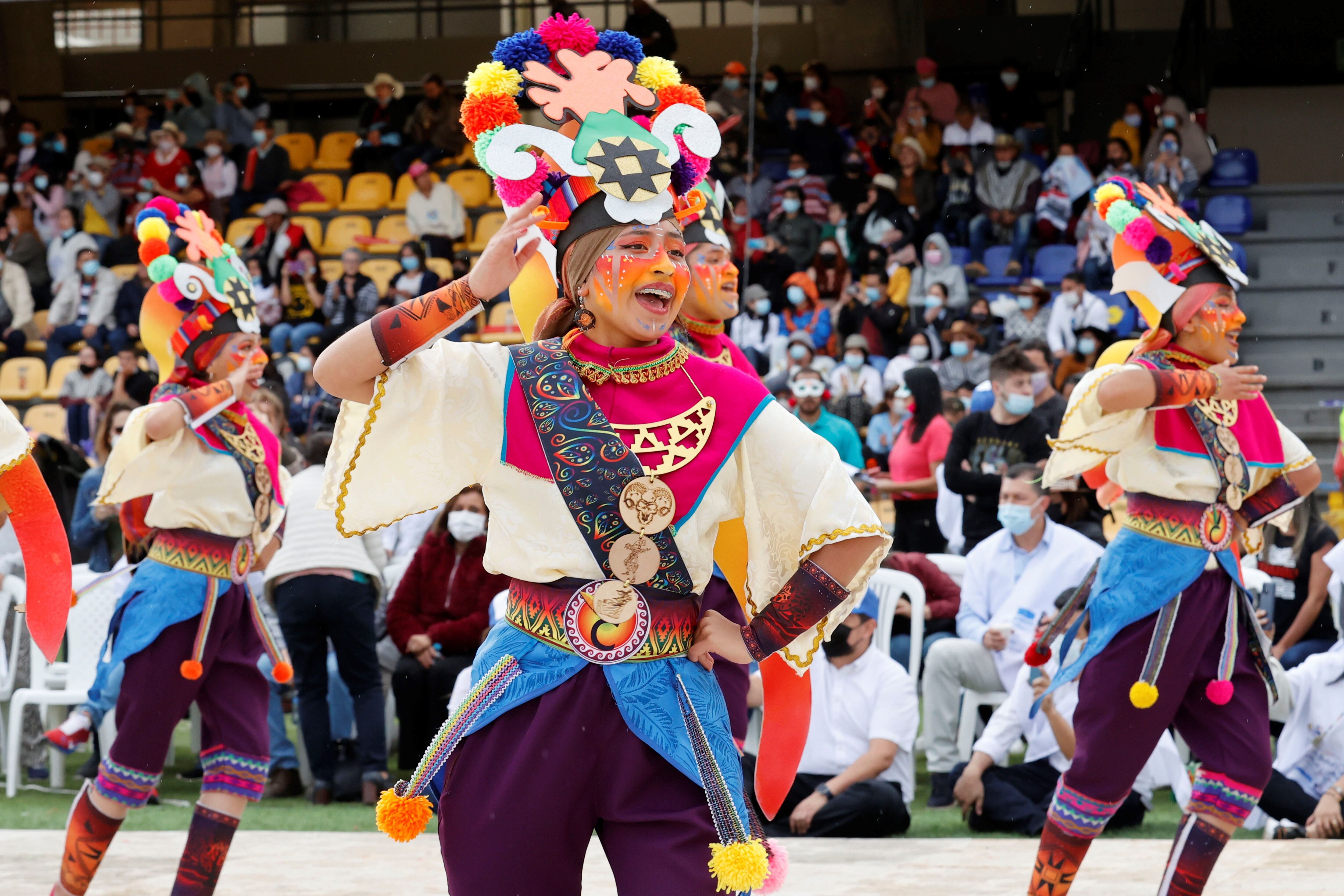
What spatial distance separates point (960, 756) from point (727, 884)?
4.48 m

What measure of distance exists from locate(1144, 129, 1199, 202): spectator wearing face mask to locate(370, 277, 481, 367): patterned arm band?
35.3ft

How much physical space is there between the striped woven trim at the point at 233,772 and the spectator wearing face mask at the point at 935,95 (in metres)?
11.6

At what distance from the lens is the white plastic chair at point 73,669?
→ 689cm

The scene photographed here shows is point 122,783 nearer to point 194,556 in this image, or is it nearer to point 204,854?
point 204,854

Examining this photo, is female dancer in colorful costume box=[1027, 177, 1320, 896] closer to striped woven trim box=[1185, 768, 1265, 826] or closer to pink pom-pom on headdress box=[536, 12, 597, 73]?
striped woven trim box=[1185, 768, 1265, 826]

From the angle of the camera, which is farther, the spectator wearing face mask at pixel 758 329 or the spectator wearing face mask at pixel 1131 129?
the spectator wearing face mask at pixel 1131 129

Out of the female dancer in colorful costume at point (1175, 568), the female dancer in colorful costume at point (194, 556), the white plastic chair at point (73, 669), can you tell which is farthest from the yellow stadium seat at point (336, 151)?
the female dancer in colorful costume at point (1175, 568)

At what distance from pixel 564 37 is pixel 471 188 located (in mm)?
13071

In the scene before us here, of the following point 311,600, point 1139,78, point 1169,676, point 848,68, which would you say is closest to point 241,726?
point 311,600

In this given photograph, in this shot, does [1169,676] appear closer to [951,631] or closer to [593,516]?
[593,516]

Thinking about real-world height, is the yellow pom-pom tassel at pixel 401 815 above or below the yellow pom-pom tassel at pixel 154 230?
below

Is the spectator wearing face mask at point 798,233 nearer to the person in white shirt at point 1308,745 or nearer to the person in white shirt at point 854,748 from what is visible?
the person in white shirt at point 854,748

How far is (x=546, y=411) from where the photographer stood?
247 cm

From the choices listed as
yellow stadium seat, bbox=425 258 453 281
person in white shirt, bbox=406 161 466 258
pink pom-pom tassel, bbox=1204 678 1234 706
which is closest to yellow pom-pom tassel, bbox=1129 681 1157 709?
pink pom-pom tassel, bbox=1204 678 1234 706
